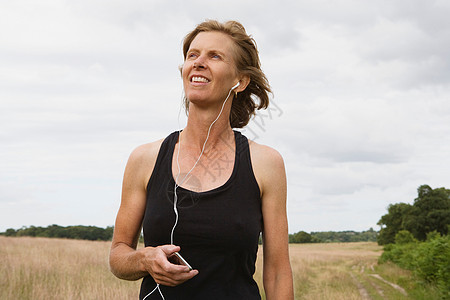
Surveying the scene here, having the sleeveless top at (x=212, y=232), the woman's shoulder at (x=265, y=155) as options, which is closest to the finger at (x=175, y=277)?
the sleeveless top at (x=212, y=232)

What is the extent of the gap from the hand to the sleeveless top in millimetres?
219

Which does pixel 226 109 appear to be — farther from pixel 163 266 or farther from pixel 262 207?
pixel 163 266

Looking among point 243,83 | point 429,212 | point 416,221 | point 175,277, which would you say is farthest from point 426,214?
point 175,277

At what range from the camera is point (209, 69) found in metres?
2.59

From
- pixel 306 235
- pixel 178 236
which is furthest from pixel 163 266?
pixel 306 235

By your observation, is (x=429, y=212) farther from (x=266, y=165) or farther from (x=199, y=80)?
(x=199, y=80)

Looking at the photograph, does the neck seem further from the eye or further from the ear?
the eye

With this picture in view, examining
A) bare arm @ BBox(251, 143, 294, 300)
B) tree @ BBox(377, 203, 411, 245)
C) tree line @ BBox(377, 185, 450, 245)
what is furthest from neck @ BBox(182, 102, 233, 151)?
tree @ BBox(377, 203, 411, 245)

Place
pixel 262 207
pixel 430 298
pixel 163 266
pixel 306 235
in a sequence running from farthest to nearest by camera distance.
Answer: pixel 306 235 < pixel 430 298 < pixel 262 207 < pixel 163 266

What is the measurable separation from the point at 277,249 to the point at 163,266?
75 centimetres

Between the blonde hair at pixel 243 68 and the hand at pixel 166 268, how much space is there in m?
1.14

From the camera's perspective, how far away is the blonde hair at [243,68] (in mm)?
2768

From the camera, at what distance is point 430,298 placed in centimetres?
1367

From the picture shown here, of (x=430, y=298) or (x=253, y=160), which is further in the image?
(x=430, y=298)
